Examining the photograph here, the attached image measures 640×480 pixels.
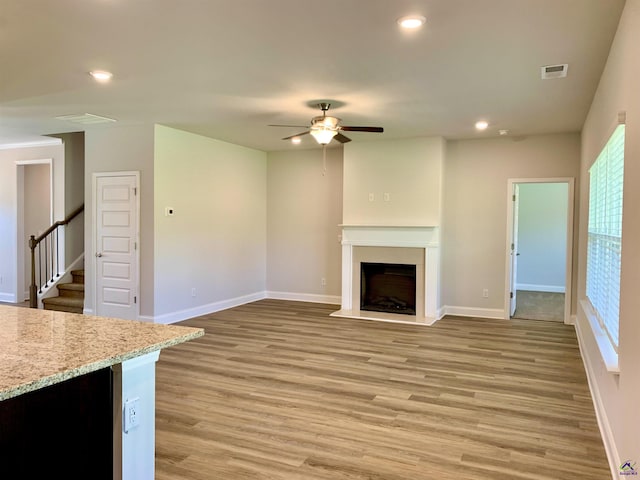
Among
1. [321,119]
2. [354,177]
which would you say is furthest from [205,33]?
[354,177]

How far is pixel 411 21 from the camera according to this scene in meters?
2.97

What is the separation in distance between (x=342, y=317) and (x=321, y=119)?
3.13 meters

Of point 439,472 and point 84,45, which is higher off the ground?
point 84,45

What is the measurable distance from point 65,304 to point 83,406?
20.6 ft

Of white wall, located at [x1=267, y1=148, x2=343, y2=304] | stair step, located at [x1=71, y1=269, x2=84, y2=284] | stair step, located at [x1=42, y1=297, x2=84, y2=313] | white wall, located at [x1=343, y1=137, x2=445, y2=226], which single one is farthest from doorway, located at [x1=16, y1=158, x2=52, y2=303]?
white wall, located at [x1=343, y1=137, x2=445, y2=226]

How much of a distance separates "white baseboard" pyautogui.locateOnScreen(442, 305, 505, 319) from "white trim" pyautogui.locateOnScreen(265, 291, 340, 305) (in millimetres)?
1896

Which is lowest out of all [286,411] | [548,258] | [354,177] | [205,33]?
[286,411]

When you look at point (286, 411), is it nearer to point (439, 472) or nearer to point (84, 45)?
point (439, 472)

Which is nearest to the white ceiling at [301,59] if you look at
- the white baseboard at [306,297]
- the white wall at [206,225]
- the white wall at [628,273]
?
the white wall at [628,273]

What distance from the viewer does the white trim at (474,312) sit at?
715 cm

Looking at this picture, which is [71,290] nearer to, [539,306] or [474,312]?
[474,312]

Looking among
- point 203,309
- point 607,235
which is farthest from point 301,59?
point 203,309

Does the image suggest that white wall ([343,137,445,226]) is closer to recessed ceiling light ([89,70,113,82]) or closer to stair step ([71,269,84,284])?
recessed ceiling light ([89,70,113,82])

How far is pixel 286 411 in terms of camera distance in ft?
11.6
